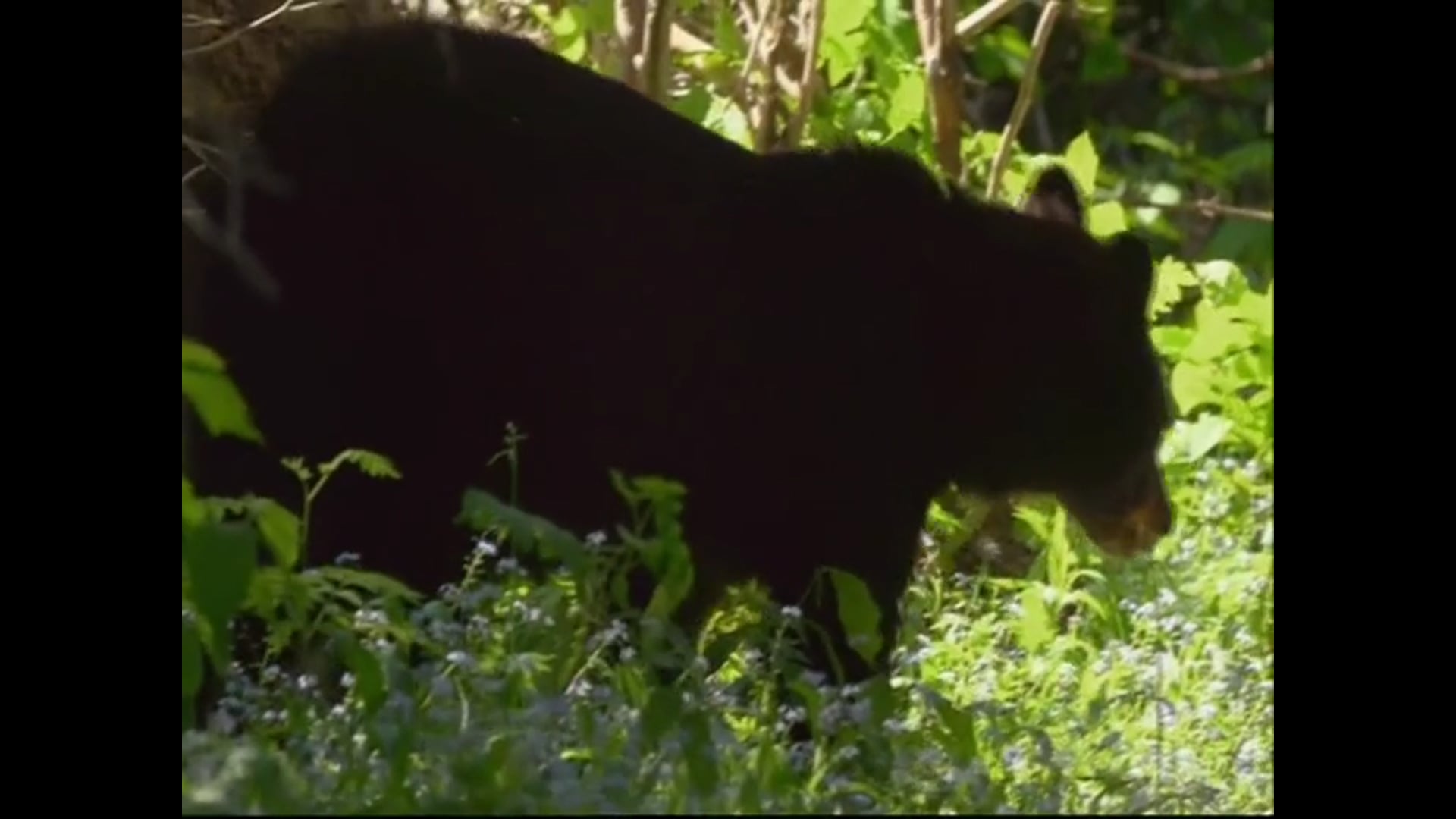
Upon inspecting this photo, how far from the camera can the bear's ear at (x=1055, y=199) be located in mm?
6164

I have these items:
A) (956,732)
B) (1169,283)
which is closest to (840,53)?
(1169,283)

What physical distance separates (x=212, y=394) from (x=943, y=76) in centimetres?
362

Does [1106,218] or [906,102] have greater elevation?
[906,102]

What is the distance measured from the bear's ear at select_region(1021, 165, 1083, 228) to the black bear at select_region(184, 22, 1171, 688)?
0.25 metres

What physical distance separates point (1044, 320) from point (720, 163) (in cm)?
84

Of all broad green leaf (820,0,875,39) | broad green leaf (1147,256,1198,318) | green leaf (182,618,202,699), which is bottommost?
green leaf (182,618,202,699)

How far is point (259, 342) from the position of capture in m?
5.37

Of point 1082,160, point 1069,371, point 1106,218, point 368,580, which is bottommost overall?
point 368,580

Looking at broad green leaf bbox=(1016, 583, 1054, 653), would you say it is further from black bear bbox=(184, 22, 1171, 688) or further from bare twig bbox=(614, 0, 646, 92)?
bare twig bbox=(614, 0, 646, 92)

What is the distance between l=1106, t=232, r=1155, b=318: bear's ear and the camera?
19.9 ft

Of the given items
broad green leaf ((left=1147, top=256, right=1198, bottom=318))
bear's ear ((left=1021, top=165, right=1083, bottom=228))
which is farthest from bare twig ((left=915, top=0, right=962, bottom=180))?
bear's ear ((left=1021, top=165, right=1083, bottom=228))

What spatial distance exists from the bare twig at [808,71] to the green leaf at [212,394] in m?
3.10

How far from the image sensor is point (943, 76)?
717 centimetres

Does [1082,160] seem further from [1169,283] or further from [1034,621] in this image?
[1034,621]
